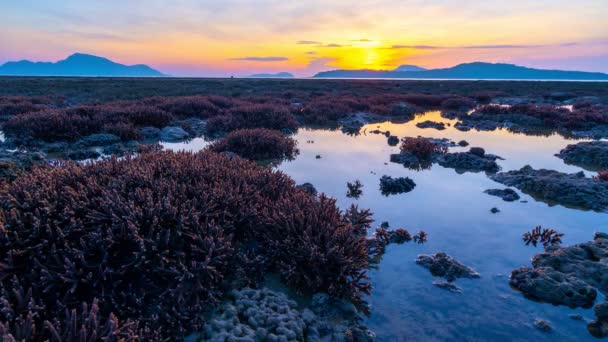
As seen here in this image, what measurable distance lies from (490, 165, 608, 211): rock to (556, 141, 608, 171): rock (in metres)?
3.10

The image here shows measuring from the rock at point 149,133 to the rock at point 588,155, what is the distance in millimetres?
16482

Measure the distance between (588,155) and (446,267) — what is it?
11.2 metres

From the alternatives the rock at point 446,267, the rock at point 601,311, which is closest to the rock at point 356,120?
the rock at point 446,267

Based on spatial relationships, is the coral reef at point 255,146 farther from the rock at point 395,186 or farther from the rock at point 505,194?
the rock at point 505,194

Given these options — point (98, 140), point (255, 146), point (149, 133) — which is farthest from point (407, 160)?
point (98, 140)

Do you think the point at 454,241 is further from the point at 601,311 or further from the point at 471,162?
the point at 471,162

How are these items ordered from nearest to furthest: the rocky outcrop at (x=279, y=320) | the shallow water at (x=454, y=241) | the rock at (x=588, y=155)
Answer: the rocky outcrop at (x=279, y=320)
the shallow water at (x=454, y=241)
the rock at (x=588, y=155)

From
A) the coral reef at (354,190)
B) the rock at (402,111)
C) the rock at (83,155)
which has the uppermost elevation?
the rock at (402,111)

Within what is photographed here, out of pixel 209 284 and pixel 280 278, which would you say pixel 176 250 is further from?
pixel 280 278

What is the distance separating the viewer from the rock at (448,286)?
4465 millimetres

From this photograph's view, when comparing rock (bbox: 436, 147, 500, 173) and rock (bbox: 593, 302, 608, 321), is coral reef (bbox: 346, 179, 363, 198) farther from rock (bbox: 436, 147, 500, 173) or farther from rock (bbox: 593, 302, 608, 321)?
rock (bbox: 593, 302, 608, 321)

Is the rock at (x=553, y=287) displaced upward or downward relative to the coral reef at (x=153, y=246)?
downward

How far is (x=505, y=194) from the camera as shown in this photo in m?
8.09

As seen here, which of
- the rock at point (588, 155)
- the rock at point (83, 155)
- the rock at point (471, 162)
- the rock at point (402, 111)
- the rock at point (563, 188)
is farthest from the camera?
the rock at point (402, 111)
